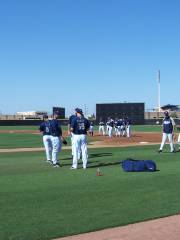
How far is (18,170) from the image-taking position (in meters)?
15.3

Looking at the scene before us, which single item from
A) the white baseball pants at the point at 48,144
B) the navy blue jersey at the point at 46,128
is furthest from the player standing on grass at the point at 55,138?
the white baseball pants at the point at 48,144

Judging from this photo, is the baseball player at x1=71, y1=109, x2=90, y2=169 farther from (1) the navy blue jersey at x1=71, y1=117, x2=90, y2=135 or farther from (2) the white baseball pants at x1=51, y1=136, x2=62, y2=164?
(2) the white baseball pants at x1=51, y1=136, x2=62, y2=164

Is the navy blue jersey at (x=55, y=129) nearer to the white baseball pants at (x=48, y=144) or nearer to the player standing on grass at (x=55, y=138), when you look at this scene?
the player standing on grass at (x=55, y=138)

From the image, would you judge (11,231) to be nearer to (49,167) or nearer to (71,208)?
(71,208)

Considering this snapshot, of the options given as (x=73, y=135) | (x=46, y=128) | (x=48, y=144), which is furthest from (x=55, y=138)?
(x=73, y=135)

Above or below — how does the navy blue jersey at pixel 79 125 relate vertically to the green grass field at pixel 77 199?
above

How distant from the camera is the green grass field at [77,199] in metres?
7.77

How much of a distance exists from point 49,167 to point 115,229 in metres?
9.06

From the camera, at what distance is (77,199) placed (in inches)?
393

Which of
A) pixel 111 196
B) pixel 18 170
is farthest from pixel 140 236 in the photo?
pixel 18 170

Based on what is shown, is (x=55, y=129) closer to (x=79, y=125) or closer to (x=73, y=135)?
(x=73, y=135)

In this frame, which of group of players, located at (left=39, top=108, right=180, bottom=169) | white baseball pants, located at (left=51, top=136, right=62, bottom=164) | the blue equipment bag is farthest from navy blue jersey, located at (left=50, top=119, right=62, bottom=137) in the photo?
the blue equipment bag

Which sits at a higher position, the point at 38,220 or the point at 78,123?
the point at 78,123

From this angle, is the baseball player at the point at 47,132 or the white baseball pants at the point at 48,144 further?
the white baseball pants at the point at 48,144
